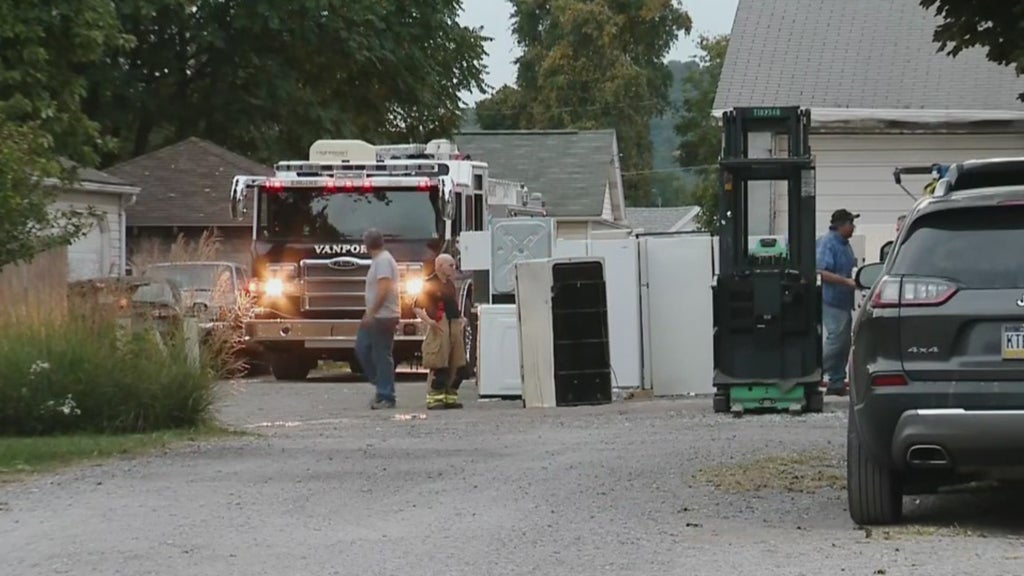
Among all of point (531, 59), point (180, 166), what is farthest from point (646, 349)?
point (531, 59)

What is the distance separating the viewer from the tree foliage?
7269 centimetres

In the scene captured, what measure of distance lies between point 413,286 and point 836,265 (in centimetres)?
752

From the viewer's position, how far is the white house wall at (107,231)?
35.7 meters

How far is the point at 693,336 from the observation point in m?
20.2

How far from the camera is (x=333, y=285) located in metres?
25.3

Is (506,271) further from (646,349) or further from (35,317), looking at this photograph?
(35,317)

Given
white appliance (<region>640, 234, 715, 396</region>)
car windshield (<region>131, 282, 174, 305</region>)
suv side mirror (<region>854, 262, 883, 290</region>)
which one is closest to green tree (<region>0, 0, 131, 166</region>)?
car windshield (<region>131, 282, 174, 305</region>)

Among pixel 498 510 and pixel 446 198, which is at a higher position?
pixel 446 198

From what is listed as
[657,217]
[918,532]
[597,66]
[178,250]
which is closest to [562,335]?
[918,532]

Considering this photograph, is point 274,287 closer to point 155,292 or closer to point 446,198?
point 155,292

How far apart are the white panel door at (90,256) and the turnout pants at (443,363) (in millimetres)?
16664

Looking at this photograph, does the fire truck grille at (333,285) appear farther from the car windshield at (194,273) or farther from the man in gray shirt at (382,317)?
the man in gray shirt at (382,317)

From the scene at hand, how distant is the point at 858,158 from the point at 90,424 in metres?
12.7

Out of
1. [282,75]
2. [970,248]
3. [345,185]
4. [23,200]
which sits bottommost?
[970,248]
